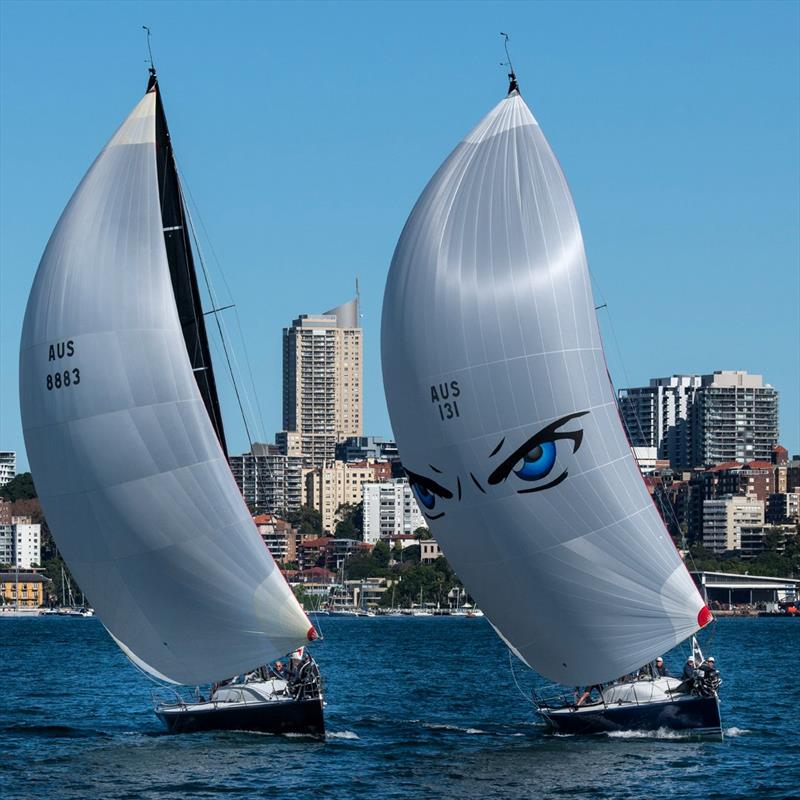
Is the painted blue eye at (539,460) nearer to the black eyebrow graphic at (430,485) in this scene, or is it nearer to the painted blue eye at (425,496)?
the black eyebrow graphic at (430,485)

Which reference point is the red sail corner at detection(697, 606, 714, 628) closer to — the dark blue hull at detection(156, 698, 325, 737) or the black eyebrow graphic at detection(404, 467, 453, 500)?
the black eyebrow graphic at detection(404, 467, 453, 500)

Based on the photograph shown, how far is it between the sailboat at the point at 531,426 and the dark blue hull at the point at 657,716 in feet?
0.13

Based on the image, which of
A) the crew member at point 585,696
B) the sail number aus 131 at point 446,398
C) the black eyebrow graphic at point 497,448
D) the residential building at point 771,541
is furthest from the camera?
the residential building at point 771,541

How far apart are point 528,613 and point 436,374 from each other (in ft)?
14.6

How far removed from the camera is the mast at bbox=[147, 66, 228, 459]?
114 ft

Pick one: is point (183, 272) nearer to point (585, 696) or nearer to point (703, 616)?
point (585, 696)

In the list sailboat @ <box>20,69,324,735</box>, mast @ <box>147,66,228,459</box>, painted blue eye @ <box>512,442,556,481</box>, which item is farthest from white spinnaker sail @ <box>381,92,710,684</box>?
sailboat @ <box>20,69,324,735</box>

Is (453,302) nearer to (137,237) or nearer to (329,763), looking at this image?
(137,237)

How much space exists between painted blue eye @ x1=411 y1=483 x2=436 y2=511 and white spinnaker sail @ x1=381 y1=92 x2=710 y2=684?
1.18ft

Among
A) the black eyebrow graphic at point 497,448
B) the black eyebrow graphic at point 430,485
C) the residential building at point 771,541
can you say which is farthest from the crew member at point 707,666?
the residential building at point 771,541

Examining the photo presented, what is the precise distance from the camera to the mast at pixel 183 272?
34.8 metres

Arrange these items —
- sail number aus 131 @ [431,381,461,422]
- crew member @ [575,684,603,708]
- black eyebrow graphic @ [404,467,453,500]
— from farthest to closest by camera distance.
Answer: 1. crew member @ [575,684,603,708]
2. black eyebrow graphic @ [404,467,453,500]
3. sail number aus 131 @ [431,381,461,422]

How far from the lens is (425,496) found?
1367 inches

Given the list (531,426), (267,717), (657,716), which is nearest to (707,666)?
(657,716)
